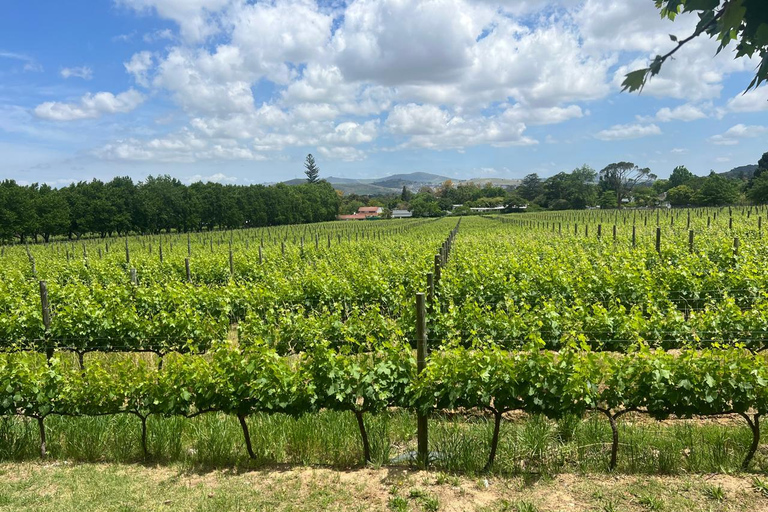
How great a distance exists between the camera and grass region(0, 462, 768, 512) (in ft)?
13.8

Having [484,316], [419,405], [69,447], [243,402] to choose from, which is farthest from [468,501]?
[69,447]

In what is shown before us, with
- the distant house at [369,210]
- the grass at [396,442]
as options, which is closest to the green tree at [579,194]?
the distant house at [369,210]

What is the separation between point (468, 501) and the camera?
4336 millimetres

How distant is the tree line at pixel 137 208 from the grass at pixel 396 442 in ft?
173

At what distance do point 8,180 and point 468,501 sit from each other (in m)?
66.7

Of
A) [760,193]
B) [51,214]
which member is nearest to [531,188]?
[760,193]

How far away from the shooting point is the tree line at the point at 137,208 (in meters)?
49.0

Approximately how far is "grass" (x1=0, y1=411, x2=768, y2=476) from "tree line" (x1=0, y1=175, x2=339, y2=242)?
173 ft

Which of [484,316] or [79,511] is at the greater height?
[484,316]

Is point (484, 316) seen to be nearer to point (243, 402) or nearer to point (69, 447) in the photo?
point (243, 402)

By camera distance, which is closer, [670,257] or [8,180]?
[670,257]

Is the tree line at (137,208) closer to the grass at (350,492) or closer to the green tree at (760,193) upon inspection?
the grass at (350,492)

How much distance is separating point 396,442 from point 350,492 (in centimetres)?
117

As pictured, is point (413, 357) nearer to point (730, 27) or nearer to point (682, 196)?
point (730, 27)
